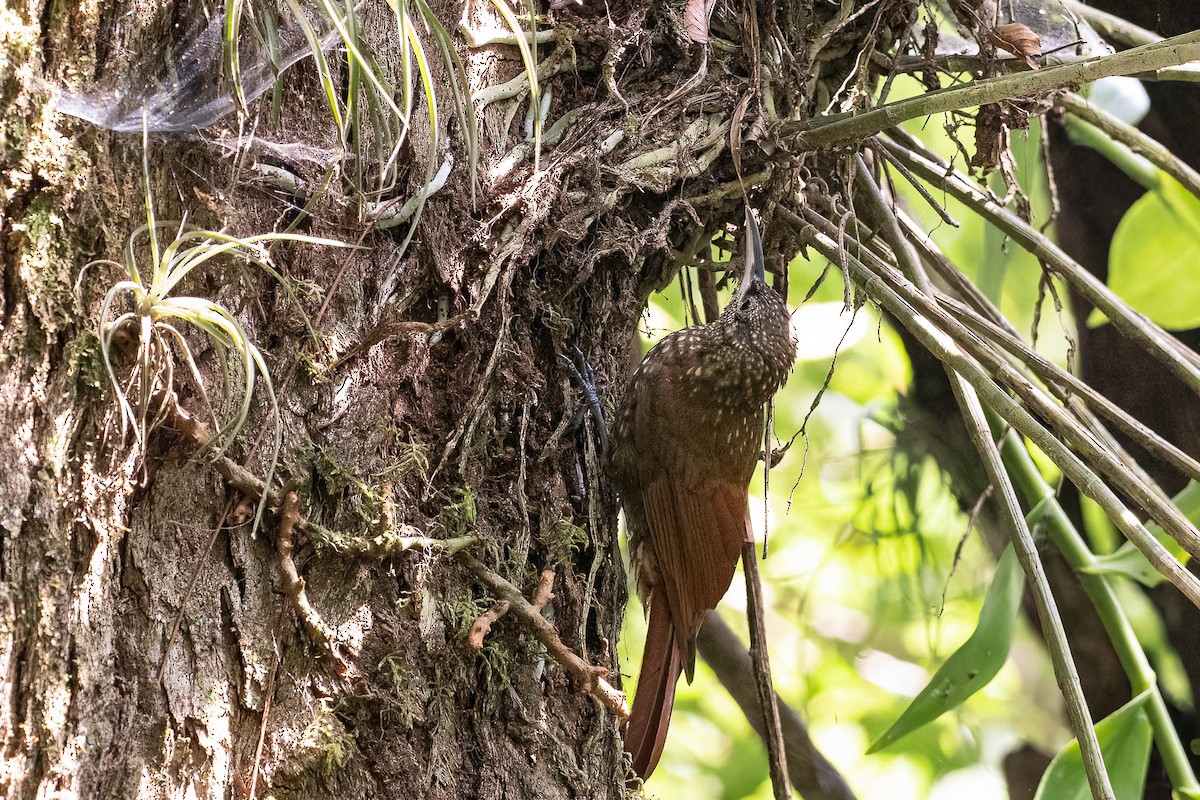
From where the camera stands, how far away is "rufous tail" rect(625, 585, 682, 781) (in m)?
1.98

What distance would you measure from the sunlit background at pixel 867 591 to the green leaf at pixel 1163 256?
39 cm

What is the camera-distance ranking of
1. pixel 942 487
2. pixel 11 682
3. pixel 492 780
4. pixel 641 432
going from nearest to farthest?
pixel 11 682
pixel 492 780
pixel 641 432
pixel 942 487

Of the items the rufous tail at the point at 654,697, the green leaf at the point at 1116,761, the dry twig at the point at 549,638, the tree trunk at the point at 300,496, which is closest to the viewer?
the tree trunk at the point at 300,496

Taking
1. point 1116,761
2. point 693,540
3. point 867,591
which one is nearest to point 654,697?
point 693,540

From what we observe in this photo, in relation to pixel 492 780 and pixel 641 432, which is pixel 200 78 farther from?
pixel 641 432

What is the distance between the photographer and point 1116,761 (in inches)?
90.1

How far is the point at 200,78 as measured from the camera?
140cm

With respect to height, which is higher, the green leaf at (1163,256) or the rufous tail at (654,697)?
the green leaf at (1163,256)

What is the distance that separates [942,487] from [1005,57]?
189cm

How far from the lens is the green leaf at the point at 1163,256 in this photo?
292cm

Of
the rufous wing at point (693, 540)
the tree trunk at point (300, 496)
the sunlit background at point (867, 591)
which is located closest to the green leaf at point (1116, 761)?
the rufous wing at point (693, 540)

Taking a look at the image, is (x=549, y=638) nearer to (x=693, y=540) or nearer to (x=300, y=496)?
(x=300, y=496)

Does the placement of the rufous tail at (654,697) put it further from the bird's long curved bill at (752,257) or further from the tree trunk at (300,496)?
the bird's long curved bill at (752,257)

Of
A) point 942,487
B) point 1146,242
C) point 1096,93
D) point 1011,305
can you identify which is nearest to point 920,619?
point 942,487
